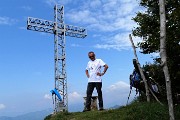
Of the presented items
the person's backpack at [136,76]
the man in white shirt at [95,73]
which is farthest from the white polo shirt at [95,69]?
the person's backpack at [136,76]

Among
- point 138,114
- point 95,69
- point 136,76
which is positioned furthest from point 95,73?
point 138,114

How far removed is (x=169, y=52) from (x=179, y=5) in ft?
10.8

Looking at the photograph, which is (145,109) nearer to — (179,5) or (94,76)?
(94,76)

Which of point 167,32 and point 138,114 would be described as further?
point 167,32

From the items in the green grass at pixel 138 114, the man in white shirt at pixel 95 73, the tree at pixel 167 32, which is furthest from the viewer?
the tree at pixel 167 32

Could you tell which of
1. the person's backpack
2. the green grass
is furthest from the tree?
the green grass

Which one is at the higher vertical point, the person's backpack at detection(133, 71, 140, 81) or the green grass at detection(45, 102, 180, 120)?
the person's backpack at detection(133, 71, 140, 81)

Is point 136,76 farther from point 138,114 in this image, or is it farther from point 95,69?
point 138,114

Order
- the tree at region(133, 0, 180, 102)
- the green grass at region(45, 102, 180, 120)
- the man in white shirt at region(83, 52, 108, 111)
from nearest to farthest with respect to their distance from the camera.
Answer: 1. the green grass at region(45, 102, 180, 120)
2. the man in white shirt at region(83, 52, 108, 111)
3. the tree at region(133, 0, 180, 102)

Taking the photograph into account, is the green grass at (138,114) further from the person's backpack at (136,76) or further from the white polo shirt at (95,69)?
the person's backpack at (136,76)

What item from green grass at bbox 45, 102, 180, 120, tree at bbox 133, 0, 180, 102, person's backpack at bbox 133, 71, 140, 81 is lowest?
green grass at bbox 45, 102, 180, 120

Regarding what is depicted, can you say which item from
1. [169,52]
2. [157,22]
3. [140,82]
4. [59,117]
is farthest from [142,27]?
[59,117]

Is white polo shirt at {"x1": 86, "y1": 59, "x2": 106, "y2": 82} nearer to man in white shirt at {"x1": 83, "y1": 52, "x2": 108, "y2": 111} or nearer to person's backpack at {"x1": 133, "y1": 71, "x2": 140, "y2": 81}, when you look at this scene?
man in white shirt at {"x1": 83, "y1": 52, "x2": 108, "y2": 111}

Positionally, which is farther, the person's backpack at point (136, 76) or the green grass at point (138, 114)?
the person's backpack at point (136, 76)
